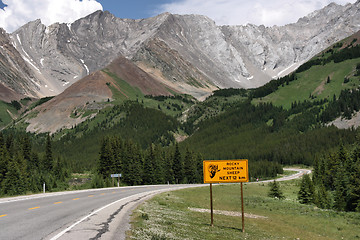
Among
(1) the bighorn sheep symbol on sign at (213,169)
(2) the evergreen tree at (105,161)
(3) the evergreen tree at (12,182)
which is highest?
(2) the evergreen tree at (105,161)

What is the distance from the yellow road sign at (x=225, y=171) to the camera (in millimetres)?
20234

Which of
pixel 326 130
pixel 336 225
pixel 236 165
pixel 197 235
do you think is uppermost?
pixel 326 130

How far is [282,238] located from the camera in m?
21.9

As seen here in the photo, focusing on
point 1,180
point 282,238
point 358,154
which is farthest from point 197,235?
point 1,180

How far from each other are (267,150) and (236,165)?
181 meters

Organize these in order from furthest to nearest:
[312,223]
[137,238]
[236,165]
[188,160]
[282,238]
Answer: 1. [188,160]
2. [312,223]
3. [282,238]
4. [236,165]
5. [137,238]

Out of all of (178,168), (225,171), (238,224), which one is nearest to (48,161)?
(178,168)

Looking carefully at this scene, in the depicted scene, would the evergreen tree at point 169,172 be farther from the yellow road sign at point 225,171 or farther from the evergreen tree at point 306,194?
the yellow road sign at point 225,171

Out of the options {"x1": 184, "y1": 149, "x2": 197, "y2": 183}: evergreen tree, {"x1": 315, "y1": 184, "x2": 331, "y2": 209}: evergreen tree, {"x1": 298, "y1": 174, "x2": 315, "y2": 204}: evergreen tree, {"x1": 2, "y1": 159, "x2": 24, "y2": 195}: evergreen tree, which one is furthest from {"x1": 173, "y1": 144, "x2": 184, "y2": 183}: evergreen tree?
{"x1": 298, "y1": 174, "x2": 315, "y2": 204}: evergreen tree

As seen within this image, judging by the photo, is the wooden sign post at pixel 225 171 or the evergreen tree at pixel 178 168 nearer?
the wooden sign post at pixel 225 171

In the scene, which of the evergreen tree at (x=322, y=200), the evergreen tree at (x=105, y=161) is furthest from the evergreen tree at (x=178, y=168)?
the evergreen tree at (x=322, y=200)

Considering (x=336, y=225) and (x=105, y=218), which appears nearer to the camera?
(x=105, y=218)

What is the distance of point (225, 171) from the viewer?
67.0ft

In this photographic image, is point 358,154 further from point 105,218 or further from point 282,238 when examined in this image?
point 105,218
